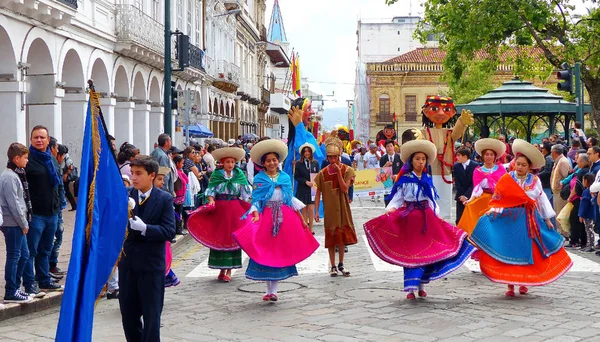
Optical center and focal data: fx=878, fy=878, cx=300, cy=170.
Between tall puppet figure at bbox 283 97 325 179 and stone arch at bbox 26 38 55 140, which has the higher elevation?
stone arch at bbox 26 38 55 140

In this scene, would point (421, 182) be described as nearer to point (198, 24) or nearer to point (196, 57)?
point (196, 57)

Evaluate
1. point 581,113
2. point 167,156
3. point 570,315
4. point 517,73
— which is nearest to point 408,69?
point 517,73

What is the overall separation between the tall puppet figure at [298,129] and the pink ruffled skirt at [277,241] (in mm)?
4712

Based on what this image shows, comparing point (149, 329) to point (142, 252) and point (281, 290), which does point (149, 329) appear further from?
point (281, 290)

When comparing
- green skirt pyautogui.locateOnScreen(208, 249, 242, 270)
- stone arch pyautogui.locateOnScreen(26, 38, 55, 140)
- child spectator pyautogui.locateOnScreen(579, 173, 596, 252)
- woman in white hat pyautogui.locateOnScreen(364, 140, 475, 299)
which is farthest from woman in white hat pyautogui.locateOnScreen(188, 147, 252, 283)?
stone arch pyautogui.locateOnScreen(26, 38, 55, 140)

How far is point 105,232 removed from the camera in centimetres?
550

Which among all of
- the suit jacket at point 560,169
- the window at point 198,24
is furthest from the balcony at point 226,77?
the suit jacket at point 560,169

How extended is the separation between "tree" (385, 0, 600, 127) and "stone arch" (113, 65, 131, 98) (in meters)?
8.51

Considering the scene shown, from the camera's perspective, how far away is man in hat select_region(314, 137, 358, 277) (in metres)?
11.2

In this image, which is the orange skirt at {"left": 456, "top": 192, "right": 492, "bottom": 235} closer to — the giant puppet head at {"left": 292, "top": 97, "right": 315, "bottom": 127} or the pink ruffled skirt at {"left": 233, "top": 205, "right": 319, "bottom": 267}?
the pink ruffled skirt at {"left": 233, "top": 205, "right": 319, "bottom": 267}

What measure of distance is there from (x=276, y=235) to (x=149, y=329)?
11.8ft

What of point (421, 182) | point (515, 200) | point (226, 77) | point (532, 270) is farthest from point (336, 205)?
point (226, 77)

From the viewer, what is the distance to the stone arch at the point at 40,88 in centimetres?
1964

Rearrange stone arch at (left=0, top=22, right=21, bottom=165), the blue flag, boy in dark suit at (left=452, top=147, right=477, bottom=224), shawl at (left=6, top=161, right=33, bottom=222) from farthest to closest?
stone arch at (left=0, top=22, right=21, bottom=165) < boy in dark suit at (left=452, top=147, right=477, bottom=224) < shawl at (left=6, top=161, right=33, bottom=222) < the blue flag
